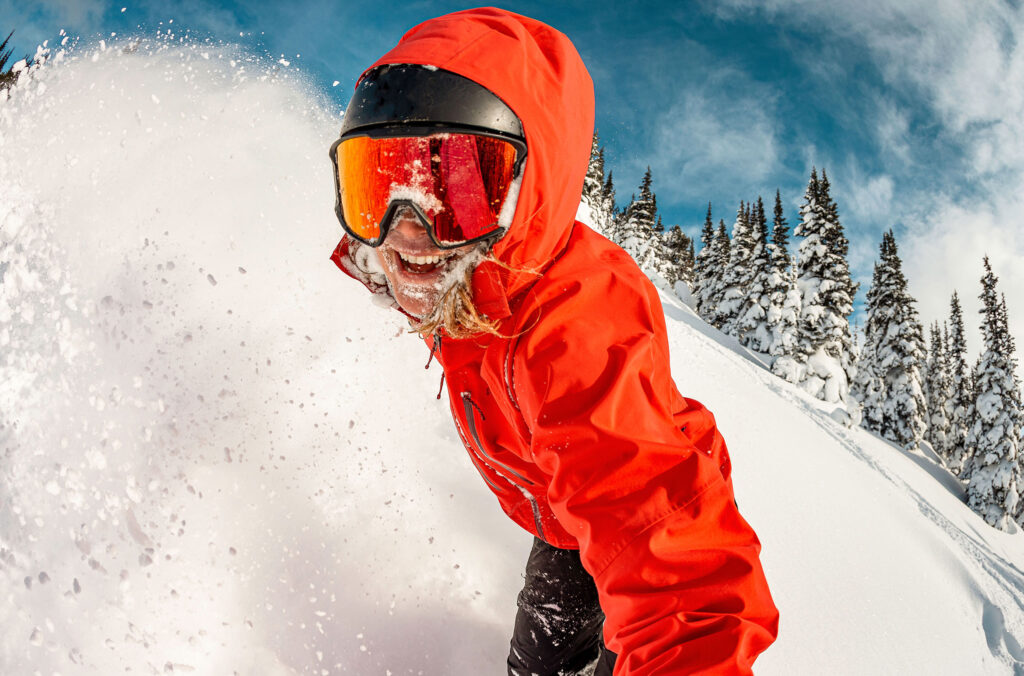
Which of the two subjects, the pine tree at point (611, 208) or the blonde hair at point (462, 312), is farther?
the pine tree at point (611, 208)

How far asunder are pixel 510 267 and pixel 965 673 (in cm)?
442

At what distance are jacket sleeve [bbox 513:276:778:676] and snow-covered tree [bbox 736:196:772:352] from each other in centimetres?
3249

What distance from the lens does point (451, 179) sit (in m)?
1.36

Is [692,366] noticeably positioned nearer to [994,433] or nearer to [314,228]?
[314,228]

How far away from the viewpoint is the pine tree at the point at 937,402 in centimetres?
3844

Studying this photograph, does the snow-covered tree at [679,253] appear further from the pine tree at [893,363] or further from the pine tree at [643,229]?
the pine tree at [893,363]

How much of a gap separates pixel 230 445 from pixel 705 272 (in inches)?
1717

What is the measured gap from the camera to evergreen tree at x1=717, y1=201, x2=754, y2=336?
1363 inches

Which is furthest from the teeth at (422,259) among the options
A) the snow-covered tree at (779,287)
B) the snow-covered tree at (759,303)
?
the snow-covered tree at (759,303)

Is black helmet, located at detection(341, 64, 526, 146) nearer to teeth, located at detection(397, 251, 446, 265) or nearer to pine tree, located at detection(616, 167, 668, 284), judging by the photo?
teeth, located at detection(397, 251, 446, 265)

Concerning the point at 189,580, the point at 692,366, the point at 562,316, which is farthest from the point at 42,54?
the point at 692,366

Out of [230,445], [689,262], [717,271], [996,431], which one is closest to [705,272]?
[717,271]

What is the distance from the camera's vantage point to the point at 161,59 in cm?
349

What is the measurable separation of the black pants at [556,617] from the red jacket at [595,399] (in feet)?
2.26
